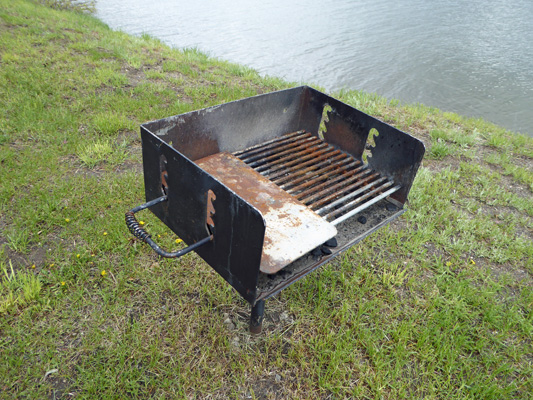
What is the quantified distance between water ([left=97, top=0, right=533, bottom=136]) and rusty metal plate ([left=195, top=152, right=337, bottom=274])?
5725 millimetres

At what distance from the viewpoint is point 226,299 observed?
2.22 meters

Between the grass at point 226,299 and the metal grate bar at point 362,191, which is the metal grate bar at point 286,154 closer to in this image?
the metal grate bar at point 362,191

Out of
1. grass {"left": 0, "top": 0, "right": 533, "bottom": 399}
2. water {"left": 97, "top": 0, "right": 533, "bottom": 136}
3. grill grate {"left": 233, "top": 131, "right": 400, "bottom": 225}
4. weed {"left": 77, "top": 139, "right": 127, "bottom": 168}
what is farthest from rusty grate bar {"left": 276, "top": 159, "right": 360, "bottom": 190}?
water {"left": 97, "top": 0, "right": 533, "bottom": 136}

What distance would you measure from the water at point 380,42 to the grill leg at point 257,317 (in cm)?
632

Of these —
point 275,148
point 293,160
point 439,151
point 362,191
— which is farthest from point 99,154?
point 439,151

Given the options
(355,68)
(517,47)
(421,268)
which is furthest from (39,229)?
(517,47)

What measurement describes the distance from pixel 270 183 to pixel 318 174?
1.34ft

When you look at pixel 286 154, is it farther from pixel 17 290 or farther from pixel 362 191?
pixel 17 290

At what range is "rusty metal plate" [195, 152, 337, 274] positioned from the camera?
176cm

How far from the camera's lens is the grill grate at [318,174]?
2234 millimetres

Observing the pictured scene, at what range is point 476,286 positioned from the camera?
8.07 feet

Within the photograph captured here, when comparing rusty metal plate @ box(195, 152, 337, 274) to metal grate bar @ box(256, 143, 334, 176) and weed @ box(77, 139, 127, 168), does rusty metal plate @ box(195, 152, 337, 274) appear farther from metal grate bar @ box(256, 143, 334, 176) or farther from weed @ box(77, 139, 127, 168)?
weed @ box(77, 139, 127, 168)

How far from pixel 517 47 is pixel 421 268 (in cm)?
915

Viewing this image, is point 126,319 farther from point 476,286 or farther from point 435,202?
point 435,202
